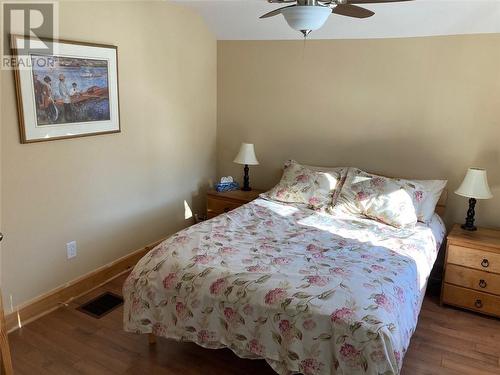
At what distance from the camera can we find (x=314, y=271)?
84.7 inches

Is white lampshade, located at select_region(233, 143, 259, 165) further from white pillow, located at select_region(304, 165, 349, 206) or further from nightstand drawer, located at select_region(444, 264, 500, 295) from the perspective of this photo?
nightstand drawer, located at select_region(444, 264, 500, 295)

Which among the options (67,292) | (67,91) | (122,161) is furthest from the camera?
(122,161)

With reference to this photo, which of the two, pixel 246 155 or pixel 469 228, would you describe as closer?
pixel 469 228

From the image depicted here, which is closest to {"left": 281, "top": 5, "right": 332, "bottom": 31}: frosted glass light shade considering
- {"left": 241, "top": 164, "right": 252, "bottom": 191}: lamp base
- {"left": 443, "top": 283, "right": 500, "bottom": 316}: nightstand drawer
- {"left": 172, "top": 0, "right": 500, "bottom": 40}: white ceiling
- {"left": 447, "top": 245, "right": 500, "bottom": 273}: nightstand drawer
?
{"left": 172, "top": 0, "right": 500, "bottom": 40}: white ceiling

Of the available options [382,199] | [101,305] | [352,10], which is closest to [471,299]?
[382,199]

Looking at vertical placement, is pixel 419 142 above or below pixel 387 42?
below

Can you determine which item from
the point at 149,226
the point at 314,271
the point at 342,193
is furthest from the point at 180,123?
the point at 314,271

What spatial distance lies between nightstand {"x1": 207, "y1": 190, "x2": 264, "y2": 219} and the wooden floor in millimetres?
1422

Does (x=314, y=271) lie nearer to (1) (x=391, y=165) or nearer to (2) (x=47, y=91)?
(1) (x=391, y=165)

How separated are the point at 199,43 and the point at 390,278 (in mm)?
2813

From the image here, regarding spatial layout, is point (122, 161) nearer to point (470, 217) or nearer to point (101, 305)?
point (101, 305)

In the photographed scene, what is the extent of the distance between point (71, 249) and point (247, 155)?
5.64 feet

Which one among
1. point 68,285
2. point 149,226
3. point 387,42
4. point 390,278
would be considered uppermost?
point 387,42

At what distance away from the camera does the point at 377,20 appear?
316 centimetres
